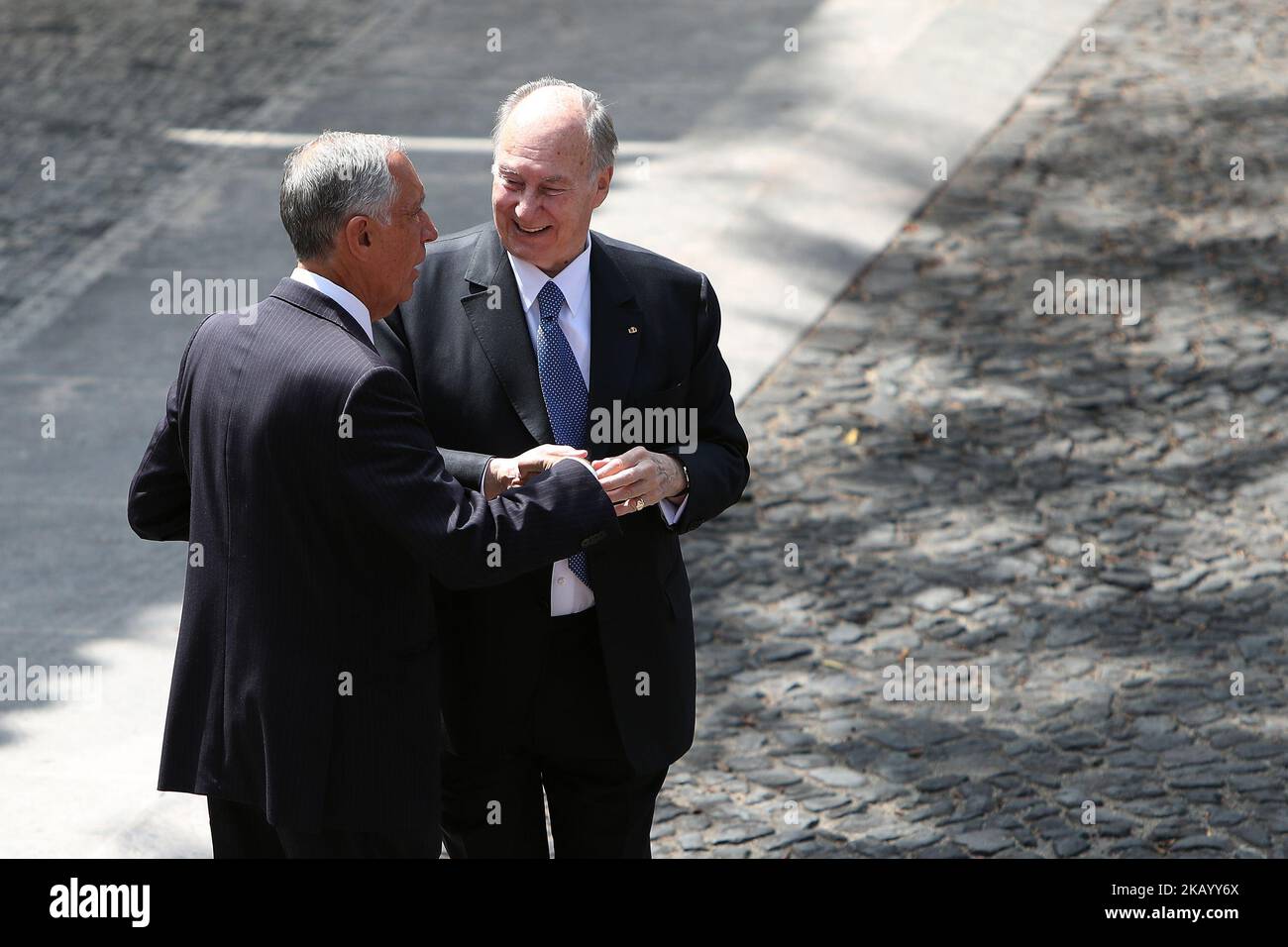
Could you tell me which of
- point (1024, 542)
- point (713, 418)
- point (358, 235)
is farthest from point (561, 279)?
point (1024, 542)

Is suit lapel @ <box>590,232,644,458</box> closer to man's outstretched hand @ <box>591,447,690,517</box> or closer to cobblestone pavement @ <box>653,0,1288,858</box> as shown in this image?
man's outstretched hand @ <box>591,447,690,517</box>

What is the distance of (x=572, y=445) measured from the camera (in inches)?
154

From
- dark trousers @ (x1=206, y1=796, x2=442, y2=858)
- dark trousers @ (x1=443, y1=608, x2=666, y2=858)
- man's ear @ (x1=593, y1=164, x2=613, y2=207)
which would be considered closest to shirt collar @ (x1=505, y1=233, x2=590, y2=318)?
man's ear @ (x1=593, y1=164, x2=613, y2=207)

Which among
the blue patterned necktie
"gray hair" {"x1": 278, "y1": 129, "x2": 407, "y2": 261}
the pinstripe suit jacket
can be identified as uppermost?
"gray hair" {"x1": 278, "y1": 129, "x2": 407, "y2": 261}

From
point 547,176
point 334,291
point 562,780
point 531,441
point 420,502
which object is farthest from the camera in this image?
point 562,780

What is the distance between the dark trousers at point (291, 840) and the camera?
350 centimetres

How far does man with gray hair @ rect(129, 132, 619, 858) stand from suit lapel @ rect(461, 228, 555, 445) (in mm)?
304

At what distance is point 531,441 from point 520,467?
0.27 metres

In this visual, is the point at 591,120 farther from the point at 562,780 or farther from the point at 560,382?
the point at 562,780

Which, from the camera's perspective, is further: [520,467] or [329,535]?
[520,467]

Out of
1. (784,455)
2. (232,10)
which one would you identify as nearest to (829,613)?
(784,455)

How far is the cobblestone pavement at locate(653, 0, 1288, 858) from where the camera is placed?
17.9 ft

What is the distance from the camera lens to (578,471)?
3.50 m

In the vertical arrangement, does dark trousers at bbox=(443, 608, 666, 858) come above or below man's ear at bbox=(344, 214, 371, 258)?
below
